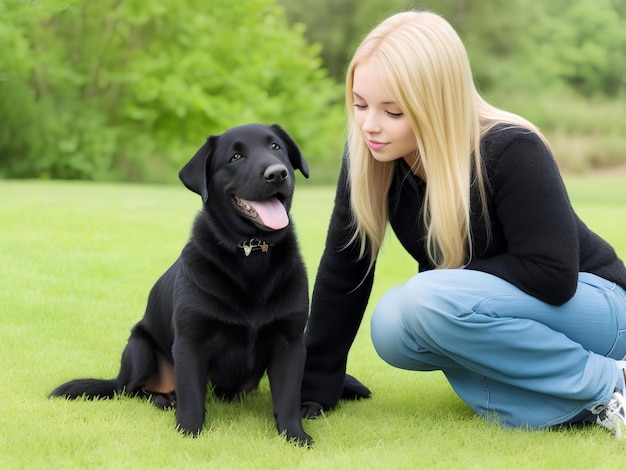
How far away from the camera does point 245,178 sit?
2.73 m

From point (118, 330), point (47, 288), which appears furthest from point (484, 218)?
point (47, 288)

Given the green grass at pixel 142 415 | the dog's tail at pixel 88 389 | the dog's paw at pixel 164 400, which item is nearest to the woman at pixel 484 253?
the green grass at pixel 142 415

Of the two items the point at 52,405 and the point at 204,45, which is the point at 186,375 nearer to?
the point at 52,405

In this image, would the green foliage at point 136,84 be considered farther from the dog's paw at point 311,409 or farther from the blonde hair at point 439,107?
the blonde hair at point 439,107

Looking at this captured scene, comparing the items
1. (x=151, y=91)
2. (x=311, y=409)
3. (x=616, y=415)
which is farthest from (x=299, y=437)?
(x=151, y=91)

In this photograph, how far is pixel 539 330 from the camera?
2.64 meters

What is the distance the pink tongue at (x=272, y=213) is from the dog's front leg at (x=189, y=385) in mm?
474

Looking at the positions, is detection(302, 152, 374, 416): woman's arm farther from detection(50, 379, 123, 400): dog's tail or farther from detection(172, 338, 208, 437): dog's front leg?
detection(50, 379, 123, 400): dog's tail

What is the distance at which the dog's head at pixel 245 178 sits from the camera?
8.91 ft

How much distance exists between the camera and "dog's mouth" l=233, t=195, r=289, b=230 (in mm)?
2725

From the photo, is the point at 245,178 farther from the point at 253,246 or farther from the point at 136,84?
the point at 136,84

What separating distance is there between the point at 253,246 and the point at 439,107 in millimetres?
783

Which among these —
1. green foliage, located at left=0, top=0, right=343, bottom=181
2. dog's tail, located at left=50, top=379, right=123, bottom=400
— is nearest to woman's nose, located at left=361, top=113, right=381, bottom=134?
dog's tail, located at left=50, top=379, right=123, bottom=400

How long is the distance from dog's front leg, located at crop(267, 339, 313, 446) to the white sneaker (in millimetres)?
976
